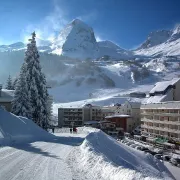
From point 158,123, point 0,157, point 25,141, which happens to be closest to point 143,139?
point 158,123

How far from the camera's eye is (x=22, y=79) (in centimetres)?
4178

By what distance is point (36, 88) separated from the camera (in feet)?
137

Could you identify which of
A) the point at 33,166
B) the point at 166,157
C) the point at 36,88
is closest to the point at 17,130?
the point at 36,88

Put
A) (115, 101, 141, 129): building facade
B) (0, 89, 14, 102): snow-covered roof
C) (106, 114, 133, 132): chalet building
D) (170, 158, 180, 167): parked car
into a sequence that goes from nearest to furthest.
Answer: (170, 158, 180, 167): parked car
(0, 89, 14, 102): snow-covered roof
(106, 114, 133, 132): chalet building
(115, 101, 141, 129): building facade

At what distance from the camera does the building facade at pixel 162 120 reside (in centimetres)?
5715

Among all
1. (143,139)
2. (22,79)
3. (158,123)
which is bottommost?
(143,139)

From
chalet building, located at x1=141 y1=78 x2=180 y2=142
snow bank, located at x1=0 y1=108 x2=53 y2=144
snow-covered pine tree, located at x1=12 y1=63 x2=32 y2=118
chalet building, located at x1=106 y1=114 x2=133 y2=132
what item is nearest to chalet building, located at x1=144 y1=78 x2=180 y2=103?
chalet building, located at x1=141 y1=78 x2=180 y2=142

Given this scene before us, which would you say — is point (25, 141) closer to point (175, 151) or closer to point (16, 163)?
point (16, 163)

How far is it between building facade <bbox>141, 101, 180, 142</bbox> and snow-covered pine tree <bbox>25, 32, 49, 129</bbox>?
1088 inches

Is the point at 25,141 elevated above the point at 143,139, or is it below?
above

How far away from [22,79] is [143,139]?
3853 cm

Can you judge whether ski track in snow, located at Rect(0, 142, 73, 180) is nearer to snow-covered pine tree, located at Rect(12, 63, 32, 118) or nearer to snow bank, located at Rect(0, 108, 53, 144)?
snow bank, located at Rect(0, 108, 53, 144)

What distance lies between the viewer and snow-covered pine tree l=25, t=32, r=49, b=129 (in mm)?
41688

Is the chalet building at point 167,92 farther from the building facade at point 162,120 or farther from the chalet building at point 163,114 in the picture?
the building facade at point 162,120
